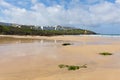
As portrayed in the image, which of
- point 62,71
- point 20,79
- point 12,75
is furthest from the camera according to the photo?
point 62,71

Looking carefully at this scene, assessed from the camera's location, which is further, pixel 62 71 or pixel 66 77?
pixel 62 71

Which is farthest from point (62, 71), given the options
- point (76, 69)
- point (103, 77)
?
point (103, 77)

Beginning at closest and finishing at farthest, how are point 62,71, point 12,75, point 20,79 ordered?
point 20,79
point 12,75
point 62,71

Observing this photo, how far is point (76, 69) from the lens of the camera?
14625 millimetres

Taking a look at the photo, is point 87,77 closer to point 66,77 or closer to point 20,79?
point 66,77

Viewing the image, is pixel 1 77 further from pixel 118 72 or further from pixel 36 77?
pixel 118 72

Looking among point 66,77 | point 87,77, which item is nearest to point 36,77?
point 66,77

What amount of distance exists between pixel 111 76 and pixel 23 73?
16.0ft

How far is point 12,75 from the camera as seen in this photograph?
12.9 m

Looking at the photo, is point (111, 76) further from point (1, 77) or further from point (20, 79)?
point (1, 77)

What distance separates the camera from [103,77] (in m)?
12.1

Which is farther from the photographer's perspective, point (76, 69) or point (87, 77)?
point (76, 69)

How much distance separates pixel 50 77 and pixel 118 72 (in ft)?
12.9

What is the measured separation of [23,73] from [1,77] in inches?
58.3
